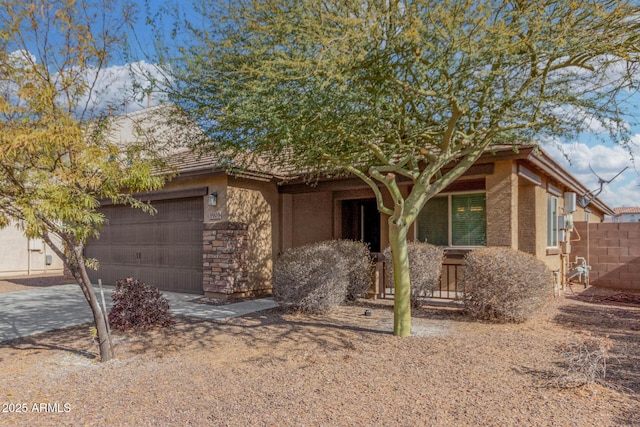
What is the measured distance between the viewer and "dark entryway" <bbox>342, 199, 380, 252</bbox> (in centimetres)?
1348

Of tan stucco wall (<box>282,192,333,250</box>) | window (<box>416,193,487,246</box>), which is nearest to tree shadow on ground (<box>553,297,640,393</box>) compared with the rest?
window (<box>416,193,487,246</box>)

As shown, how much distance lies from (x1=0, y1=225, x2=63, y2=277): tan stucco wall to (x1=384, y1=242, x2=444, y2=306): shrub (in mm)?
17290

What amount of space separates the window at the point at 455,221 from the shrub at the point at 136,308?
21.1 feet

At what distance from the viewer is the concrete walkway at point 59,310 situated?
791cm

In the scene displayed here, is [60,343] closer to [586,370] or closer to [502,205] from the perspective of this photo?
[586,370]

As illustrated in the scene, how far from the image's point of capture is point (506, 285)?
24.6 feet

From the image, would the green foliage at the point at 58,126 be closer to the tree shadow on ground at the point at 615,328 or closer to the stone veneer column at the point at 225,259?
the stone veneer column at the point at 225,259

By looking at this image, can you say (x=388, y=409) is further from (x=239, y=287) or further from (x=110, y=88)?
(x=239, y=287)

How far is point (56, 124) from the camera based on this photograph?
5035 mm

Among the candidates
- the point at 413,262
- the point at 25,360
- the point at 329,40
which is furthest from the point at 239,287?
the point at 329,40

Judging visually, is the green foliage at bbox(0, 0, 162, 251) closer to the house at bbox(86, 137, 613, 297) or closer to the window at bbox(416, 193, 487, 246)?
the house at bbox(86, 137, 613, 297)

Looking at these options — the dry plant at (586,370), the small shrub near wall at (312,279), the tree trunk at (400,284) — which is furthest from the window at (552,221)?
the dry plant at (586,370)

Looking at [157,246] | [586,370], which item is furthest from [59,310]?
[586,370]

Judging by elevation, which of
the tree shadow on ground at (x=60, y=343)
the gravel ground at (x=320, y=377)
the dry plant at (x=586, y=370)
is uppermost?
the dry plant at (x=586, y=370)
